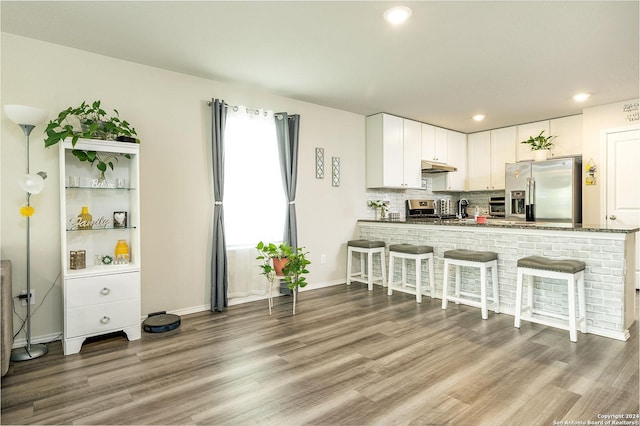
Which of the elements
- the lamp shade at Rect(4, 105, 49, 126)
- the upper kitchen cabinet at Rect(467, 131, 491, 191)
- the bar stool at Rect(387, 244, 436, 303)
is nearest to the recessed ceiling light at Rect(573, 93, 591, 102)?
the upper kitchen cabinet at Rect(467, 131, 491, 191)

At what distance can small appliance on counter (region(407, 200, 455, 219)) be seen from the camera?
19.6 ft

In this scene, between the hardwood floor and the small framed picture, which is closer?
the hardwood floor

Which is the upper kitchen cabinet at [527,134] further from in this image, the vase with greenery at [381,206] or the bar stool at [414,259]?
the bar stool at [414,259]

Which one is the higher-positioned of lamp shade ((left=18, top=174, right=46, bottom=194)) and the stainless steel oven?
lamp shade ((left=18, top=174, right=46, bottom=194))

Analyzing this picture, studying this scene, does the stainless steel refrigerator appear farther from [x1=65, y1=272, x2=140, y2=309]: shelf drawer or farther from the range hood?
[x1=65, y1=272, x2=140, y2=309]: shelf drawer

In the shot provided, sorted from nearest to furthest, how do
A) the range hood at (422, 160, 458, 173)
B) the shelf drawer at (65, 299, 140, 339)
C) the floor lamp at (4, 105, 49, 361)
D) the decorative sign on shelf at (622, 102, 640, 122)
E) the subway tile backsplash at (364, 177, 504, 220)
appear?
the floor lamp at (4, 105, 49, 361) → the shelf drawer at (65, 299, 140, 339) → the decorative sign on shelf at (622, 102, 640, 122) → the subway tile backsplash at (364, 177, 504, 220) → the range hood at (422, 160, 458, 173)

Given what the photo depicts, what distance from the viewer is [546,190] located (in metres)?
5.14

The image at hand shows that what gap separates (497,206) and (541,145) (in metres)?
1.26

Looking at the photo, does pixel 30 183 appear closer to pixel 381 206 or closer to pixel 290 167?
pixel 290 167

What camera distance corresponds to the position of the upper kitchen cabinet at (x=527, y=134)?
5520mm

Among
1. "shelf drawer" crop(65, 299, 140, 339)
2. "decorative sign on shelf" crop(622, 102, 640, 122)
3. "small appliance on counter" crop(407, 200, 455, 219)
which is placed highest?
"decorative sign on shelf" crop(622, 102, 640, 122)

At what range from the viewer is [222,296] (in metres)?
3.75

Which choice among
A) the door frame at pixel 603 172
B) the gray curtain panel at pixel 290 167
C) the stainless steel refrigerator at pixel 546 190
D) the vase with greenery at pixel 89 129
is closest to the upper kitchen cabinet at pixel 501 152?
the stainless steel refrigerator at pixel 546 190

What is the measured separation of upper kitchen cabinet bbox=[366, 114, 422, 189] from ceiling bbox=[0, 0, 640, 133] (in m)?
0.88
